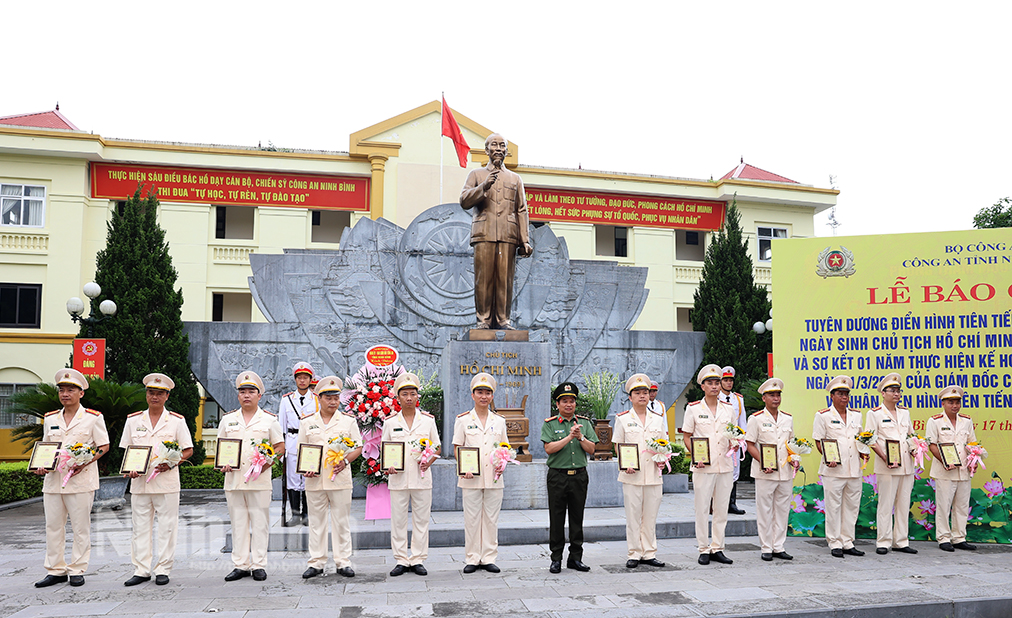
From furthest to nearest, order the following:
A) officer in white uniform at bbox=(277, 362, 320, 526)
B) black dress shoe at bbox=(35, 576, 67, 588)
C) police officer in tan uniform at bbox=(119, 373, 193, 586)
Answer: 1. officer in white uniform at bbox=(277, 362, 320, 526)
2. police officer in tan uniform at bbox=(119, 373, 193, 586)
3. black dress shoe at bbox=(35, 576, 67, 588)

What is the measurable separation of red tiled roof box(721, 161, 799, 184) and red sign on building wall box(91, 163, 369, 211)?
42.6 feet

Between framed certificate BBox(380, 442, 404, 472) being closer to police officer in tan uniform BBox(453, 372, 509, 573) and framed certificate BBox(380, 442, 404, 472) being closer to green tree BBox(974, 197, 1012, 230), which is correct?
police officer in tan uniform BBox(453, 372, 509, 573)

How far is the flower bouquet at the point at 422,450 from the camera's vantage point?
21.1 feet

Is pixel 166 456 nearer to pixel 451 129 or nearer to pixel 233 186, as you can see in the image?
pixel 451 129

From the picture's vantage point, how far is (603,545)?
7.57 meters

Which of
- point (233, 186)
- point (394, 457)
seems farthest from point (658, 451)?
point (233, 186)

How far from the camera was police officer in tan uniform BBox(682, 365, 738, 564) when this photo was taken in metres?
6.82

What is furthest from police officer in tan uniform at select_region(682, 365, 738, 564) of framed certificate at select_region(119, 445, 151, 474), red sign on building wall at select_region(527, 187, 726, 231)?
red sign on building wall at select_region(527, 187, 726, 231)

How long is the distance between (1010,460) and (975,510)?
25.4 inches

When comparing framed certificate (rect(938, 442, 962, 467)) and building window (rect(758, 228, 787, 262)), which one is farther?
building window (rect(758, 228, 787, 262))

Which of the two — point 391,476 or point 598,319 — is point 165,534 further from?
point 598,319

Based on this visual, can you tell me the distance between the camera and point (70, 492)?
6168mm

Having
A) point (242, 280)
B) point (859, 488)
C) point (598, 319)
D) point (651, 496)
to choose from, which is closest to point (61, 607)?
point (651, 496)

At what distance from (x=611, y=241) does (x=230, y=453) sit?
Result: 67.7 feet
